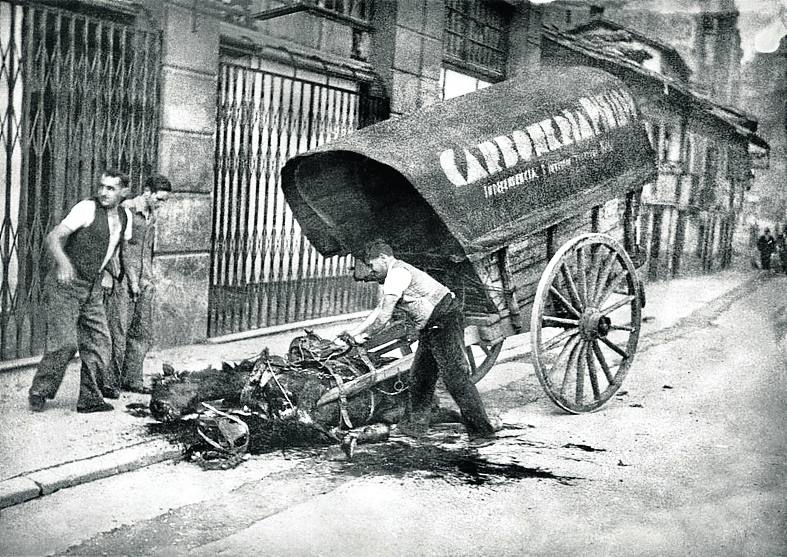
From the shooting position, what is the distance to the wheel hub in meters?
5.82

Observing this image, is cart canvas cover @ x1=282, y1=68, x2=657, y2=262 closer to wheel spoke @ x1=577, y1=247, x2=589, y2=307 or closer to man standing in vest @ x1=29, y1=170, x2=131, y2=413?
wheel spoke @ x1=577, y1=247, x2=589, y2=307

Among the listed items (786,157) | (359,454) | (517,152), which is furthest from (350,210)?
(786,157)

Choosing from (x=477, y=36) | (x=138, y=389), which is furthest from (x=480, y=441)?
(x=477, y=36)

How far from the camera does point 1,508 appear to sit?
370cm

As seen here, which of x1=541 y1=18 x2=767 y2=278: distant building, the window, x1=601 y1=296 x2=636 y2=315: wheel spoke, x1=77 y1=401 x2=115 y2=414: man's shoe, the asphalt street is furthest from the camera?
the window

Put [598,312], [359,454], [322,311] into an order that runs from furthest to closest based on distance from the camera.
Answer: [322,311], [598,312], [359,454]

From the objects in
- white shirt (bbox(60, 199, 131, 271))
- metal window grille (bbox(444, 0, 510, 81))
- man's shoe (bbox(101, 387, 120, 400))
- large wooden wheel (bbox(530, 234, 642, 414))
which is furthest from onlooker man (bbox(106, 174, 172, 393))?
metal window grille (bbox(444, 0, 510, 81))

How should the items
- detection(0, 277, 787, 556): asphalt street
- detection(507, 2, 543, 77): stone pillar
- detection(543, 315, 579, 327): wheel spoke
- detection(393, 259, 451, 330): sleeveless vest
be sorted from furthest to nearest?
detection(507, 2, 543, 77): stone pillar, detection(543, 315, 579, 327): wheel spoke, detection(393, 259, 451, 330): sleeveless vest, detection(0, 277, 787, 556): asphalt street

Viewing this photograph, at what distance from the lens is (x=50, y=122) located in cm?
592

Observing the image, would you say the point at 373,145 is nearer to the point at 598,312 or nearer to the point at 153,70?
the point at 598,312

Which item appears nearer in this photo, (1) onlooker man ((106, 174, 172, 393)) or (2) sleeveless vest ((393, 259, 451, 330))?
(2) sleeveless vest ((393, 259, 451, 330))

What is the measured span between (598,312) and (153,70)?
421 centimetres

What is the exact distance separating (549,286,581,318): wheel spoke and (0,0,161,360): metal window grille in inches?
143

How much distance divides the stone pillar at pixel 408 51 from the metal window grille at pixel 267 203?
1.19ft
